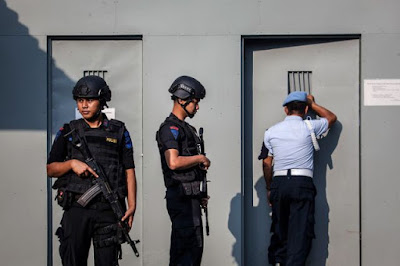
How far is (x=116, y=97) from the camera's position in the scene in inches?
278

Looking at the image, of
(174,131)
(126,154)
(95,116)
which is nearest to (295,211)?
(174,131)

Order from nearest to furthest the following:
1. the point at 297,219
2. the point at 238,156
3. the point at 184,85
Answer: the point at 184,85 → the point at 297,219 → the point at 238,156

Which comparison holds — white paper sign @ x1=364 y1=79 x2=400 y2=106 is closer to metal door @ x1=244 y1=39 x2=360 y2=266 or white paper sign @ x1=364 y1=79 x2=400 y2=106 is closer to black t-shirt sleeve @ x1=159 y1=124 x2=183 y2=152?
metal door @ x1=244 y1=39 x2=360 y2=266

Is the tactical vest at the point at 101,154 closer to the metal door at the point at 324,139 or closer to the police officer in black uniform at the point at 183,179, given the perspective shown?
the police officer in black uniform at the point at 183,179

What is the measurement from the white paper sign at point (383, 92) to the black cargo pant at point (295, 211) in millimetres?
1155

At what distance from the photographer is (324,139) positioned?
7027 mm

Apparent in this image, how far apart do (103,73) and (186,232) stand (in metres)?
2.49

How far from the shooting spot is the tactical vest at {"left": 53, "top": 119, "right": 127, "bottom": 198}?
4938mm

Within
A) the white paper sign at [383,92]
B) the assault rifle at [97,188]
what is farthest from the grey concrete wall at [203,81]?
the assault rifle at [97,188]

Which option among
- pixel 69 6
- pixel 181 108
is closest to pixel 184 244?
pixel 181 108

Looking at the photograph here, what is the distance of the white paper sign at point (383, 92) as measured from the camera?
6.86 m

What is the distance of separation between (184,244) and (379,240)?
101 inches

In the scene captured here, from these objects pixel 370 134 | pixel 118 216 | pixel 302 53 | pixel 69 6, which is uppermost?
pixel 69 6

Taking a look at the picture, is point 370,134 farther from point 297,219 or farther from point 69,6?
point 69,6
